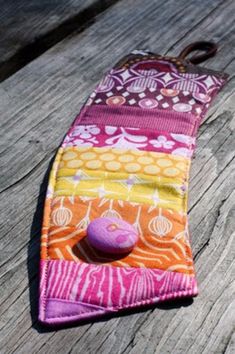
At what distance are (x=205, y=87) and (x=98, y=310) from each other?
29.7 inches

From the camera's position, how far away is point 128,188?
4.19 feet

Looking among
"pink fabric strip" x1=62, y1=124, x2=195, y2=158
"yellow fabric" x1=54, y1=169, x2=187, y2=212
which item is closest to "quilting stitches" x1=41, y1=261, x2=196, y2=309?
"yellow fabric" x1=54, y1=169, x2=187, y2=212

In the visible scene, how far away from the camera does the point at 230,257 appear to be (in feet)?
3.73

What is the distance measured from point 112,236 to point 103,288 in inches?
3.8

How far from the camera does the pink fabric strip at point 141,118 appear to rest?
146 cm

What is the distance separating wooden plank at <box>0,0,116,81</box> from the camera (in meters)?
1.80

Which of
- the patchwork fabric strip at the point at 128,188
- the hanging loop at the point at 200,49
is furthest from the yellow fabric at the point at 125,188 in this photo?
the hanging loop at the point at 200,49

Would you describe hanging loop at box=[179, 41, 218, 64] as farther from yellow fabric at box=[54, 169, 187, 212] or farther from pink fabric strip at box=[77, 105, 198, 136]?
yellow fabric at box=[54, 169, 187, 212]

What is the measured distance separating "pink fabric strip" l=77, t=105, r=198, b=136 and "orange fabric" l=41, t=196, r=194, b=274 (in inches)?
11.4

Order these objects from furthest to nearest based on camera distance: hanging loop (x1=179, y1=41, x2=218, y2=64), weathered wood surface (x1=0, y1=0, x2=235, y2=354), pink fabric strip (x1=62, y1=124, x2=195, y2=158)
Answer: hanging loop (x1=179, y1=41, x2=218, y2=64)
pink fabric strip (x1=62, y1=124, x2=195, y2=158)
weathered wood surface (x1=0, y1=0, x2=235, y2=354)

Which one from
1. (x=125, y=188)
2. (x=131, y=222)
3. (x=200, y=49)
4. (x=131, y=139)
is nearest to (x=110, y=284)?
(x=131, y=222)

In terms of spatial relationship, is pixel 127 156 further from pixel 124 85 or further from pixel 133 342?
pixel 133 342

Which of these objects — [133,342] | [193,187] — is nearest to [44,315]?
[133,342]

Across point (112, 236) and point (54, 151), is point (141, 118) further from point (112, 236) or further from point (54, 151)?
point (112, 236)
